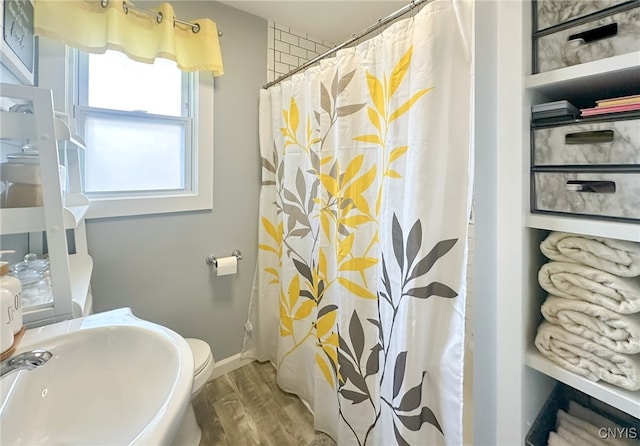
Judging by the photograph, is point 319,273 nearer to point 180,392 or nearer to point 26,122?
point 180,392

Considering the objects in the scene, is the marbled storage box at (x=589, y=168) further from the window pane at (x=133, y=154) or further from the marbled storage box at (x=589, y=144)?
the window pane at (x=133, y=154)

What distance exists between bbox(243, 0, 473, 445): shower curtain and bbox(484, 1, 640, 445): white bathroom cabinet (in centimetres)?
10

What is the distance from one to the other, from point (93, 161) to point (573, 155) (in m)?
2.09

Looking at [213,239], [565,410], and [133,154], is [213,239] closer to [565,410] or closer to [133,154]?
[133,154]

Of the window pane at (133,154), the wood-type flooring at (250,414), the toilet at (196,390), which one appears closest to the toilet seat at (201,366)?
the toilet at (196,390)

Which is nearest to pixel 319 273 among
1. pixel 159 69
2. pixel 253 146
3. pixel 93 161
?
pixel 253 146

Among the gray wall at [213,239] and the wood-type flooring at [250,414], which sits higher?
the gray wall at [213,239]

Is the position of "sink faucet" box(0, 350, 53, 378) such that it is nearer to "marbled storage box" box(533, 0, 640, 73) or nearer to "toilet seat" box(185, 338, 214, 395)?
"toilet seat" box(185, 338, 214, 395)

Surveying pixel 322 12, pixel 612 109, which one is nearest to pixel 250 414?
pixel 612 109

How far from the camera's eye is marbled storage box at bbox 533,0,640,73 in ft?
2.28

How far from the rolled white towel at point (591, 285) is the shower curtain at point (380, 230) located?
237 millimetres

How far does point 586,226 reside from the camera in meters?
0.75

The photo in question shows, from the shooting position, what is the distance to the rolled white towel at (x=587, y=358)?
2.37 ft

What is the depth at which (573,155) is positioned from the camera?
781 mm
